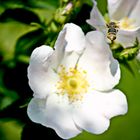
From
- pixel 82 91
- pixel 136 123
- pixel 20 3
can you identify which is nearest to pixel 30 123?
pixel 82 91

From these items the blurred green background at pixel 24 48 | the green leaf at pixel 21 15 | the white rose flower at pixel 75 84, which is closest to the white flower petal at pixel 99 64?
the white rose flower at pixel 75 84

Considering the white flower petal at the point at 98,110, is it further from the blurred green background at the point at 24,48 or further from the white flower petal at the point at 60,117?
the blurred green background at the point at 24,48

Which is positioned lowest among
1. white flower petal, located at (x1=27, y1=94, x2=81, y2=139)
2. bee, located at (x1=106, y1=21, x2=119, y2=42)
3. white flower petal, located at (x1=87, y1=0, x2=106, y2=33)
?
white flower petal, located at (x1=27, y1=94, x2=81, y2=139)

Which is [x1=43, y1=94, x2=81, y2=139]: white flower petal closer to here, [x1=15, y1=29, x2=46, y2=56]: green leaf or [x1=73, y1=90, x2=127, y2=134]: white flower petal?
[x1=73, y1=90, x2=127, y2=134]: white flower petal

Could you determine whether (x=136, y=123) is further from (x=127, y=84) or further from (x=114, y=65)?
(x=114, y=65)

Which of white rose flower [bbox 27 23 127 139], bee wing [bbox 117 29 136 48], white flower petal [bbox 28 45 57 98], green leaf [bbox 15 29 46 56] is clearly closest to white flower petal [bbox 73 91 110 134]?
white rose flower [bbox 27 23 127 139]

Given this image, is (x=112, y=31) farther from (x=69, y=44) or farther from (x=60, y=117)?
(x=60, y=117)
